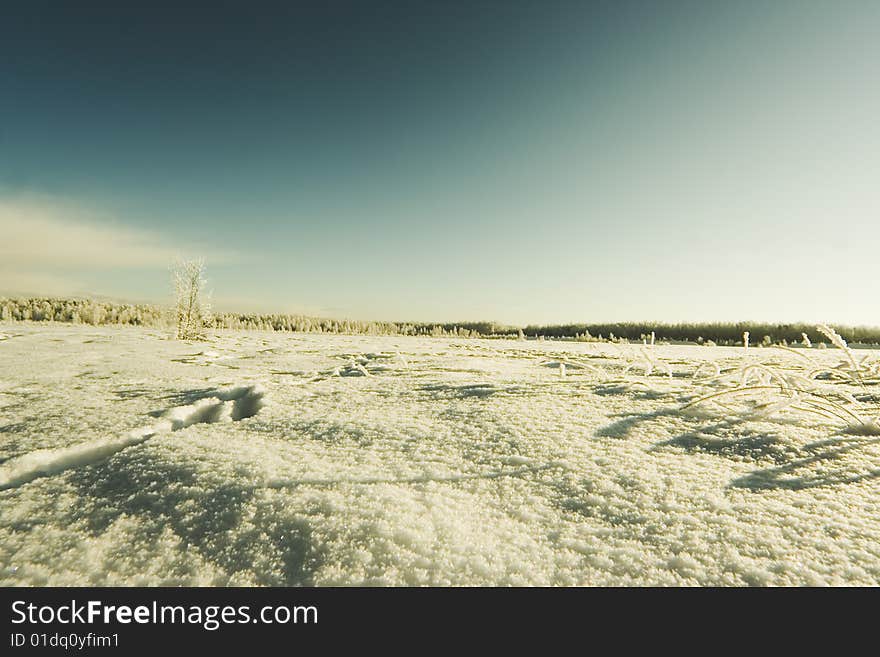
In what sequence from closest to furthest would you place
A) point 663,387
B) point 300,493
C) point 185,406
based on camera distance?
point 300,493, point 185,406, point 663,387

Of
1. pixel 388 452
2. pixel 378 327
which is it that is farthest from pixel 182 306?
pixel 388 452

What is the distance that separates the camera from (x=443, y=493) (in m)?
0.83

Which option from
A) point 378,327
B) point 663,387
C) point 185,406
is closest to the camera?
point 185,406

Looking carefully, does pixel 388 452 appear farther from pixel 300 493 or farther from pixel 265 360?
pixel 265 360

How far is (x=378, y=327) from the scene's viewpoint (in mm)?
12938

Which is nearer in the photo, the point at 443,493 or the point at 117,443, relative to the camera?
the point at 443,493

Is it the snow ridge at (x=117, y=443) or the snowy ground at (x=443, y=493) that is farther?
the snow ridge at (x=117, y=443)

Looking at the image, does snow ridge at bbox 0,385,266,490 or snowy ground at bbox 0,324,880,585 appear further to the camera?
snow ridge at bbox 0,385,266,490

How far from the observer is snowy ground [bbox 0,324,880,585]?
60 centimetres

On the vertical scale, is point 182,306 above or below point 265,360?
above

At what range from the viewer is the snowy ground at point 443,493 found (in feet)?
1.96
